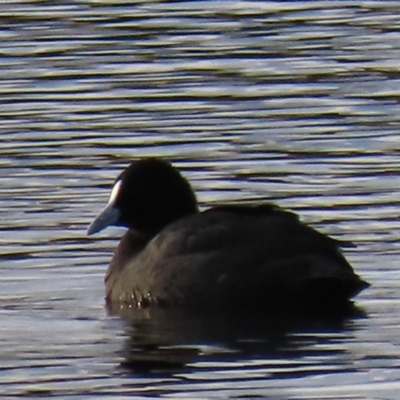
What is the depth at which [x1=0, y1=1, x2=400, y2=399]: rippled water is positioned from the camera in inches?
434

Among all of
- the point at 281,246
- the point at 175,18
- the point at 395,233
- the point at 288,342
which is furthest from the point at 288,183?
the point at 175,18

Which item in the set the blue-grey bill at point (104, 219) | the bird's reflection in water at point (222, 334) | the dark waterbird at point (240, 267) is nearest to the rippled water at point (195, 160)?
the bird's reflection in water at point (222, 334)

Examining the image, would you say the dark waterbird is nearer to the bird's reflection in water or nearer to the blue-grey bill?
the bird's reflection in water

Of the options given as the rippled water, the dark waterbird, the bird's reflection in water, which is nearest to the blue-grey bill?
the rippled water

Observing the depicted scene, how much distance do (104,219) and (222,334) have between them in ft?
6.00

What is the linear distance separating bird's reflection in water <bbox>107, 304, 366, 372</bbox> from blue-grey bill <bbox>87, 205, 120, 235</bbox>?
65 cm

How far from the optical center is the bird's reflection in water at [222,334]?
37.1ft

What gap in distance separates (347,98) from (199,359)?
7280 millimetres

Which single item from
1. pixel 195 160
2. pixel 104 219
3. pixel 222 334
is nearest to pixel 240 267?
pixel 222 334

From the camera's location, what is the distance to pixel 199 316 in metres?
12.6

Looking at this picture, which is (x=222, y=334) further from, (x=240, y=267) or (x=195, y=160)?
(x=195, y=160)

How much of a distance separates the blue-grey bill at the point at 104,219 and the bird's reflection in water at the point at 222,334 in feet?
2.14

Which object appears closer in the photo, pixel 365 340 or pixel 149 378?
pixel 149 378

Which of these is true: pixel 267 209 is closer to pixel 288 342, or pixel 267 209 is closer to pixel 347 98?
pixel 288 342
